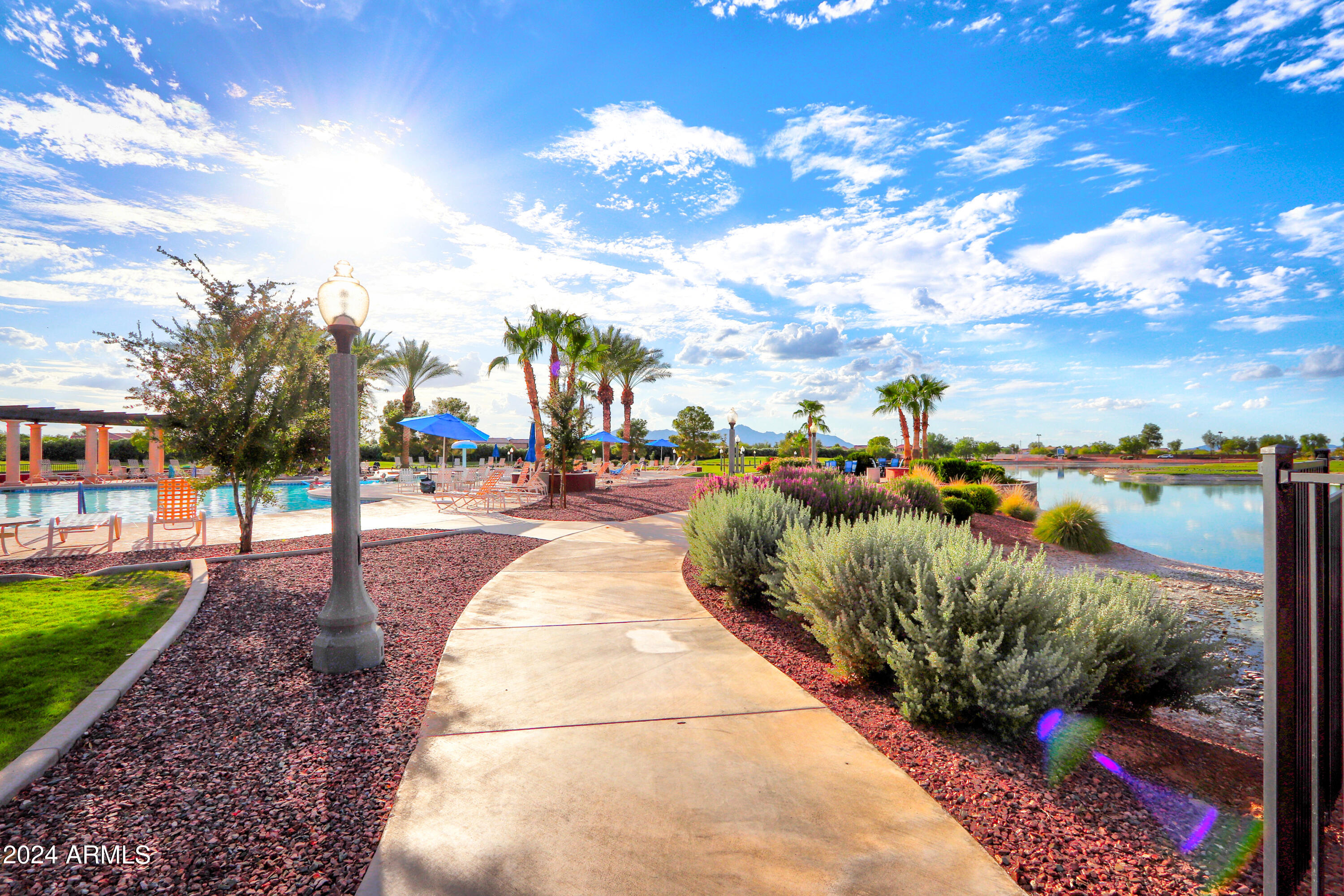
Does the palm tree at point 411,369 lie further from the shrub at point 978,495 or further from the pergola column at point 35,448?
the shrub at point 978,495

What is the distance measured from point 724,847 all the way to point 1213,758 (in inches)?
121

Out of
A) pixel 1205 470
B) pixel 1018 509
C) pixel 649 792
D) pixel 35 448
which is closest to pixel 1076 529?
pixel 1018 509

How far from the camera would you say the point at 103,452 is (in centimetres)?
3142

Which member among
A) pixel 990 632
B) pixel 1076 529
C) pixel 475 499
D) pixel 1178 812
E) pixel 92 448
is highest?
pixel 92 448

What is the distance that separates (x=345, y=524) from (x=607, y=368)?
33341 mm

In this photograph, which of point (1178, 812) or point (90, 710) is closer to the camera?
point (1178, 812)

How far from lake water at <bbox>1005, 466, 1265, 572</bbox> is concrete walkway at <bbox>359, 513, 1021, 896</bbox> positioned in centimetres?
428

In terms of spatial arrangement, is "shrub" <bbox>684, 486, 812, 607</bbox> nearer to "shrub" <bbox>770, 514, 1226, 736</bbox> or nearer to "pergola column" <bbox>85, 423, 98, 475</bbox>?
"shrub" <bbox>770, 514, 1226, 736</bbox>

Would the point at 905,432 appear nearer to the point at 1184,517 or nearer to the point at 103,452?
the point at 1184,517

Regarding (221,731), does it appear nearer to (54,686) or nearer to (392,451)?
(54,686)

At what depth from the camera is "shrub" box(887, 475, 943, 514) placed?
11648mm

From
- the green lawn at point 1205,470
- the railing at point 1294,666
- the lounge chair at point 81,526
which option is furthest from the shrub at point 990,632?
the green lawn at point 1205,470

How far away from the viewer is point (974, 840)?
2518mm

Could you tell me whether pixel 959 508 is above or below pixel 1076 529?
above
